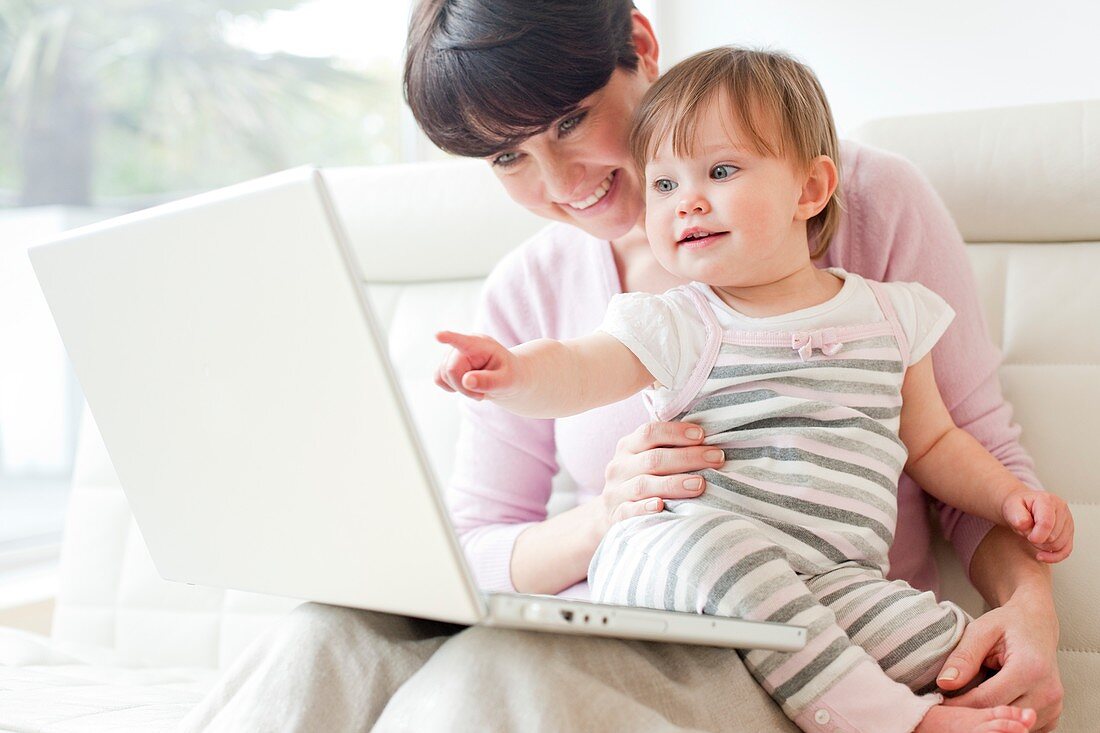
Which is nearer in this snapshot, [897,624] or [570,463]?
[897,624]

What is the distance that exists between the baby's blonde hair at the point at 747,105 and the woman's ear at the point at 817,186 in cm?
1

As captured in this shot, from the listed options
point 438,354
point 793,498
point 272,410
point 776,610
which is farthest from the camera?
point 438,354

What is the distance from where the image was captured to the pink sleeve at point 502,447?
1.36m

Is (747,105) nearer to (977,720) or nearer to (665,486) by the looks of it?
(665,486)

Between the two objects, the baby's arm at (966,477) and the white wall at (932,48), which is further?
the white wall at (932,48)

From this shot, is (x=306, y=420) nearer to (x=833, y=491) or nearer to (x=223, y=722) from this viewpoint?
(x=223, y=722)

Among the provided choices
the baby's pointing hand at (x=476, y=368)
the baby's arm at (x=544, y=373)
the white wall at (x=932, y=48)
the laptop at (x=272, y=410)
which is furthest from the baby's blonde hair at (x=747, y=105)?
the white wall at (x=932, y=48)

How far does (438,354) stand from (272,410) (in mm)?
915

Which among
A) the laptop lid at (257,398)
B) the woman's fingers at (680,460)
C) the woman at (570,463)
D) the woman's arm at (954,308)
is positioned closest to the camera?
the laptop lid at (257,398)

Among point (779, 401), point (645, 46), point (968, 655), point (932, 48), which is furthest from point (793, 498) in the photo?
point (932, 48)

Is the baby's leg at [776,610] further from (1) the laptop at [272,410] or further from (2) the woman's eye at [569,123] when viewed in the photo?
(2) the woman's eye at [569,123]

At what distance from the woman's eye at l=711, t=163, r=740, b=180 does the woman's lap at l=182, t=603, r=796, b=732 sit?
1.44 ft

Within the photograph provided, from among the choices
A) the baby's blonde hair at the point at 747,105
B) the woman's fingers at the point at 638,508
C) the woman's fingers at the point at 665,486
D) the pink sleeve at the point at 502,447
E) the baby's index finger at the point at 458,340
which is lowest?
the pink sleeve at the point at 502,447

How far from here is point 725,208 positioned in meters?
0.99
